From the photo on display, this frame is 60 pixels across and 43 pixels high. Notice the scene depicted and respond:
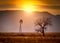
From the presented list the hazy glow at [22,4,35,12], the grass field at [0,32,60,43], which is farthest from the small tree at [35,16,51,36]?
the hazy glow at [22,4,35,12]

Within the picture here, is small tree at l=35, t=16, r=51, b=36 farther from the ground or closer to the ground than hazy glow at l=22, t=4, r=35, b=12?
closer to the ground

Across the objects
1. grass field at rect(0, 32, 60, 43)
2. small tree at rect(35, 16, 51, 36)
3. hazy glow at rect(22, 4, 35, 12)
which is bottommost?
grass field at rect(0, 32, 60, 43)

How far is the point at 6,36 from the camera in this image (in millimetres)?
3230

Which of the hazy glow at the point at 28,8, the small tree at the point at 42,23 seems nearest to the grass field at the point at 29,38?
the small tree at the point at 42,23

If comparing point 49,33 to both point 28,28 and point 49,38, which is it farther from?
point 28,28

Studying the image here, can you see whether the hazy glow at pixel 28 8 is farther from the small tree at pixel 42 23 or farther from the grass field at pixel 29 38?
the grass field at pixel 29 38

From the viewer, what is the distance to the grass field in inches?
127

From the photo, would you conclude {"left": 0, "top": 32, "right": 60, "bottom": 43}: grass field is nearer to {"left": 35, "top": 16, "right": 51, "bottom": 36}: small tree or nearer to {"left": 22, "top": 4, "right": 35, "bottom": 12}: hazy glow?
{"left": 35, "top": 16, "right": 51, "bottom": 36}: small tree

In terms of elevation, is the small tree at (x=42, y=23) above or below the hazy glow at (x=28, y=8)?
below

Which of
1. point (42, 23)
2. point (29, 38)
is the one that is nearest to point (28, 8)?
point (42, 23)

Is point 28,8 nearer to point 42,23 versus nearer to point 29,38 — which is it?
point 42,23

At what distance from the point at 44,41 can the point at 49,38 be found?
0.13 meters

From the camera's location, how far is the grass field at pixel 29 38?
3225mm

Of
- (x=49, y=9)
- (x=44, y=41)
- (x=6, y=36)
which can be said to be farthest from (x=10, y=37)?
(x=49, y=9)
